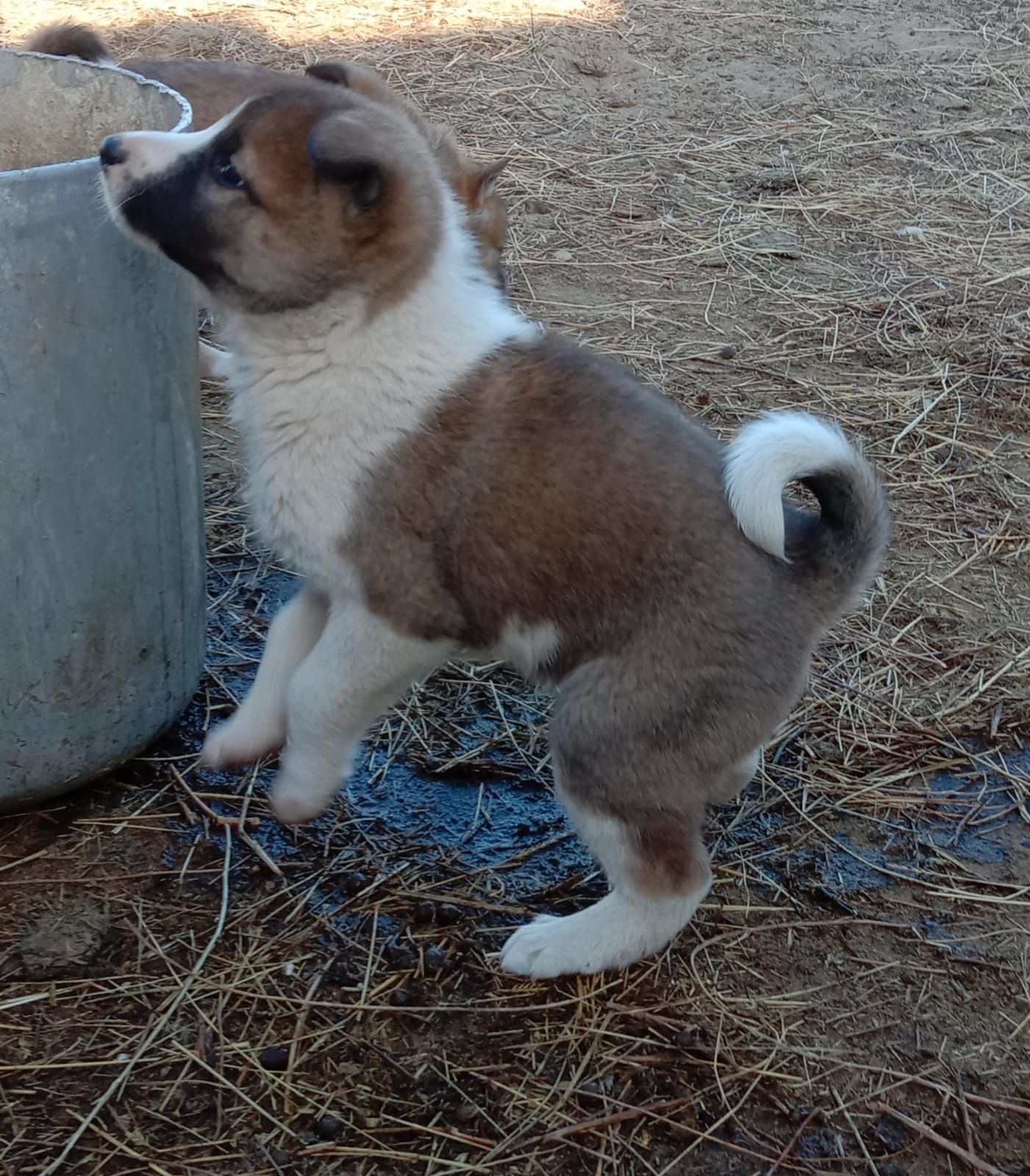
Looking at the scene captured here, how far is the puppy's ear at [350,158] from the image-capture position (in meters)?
2.63

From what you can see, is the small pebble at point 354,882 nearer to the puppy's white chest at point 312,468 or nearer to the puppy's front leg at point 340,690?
the puppy's front leg at point 340,690

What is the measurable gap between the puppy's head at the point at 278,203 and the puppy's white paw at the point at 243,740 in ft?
3.23

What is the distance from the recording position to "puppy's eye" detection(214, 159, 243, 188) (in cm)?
274

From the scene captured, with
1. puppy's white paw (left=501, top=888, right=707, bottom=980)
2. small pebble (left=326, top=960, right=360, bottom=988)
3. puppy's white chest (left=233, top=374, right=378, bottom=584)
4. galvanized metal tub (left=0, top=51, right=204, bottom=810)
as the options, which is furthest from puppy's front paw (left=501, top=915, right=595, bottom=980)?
galvanized metal tub (left=0, top=51, right=204, bottom=810)

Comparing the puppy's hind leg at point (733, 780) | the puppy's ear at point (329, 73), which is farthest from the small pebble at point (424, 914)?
the puppy's ear at point (329, 73)

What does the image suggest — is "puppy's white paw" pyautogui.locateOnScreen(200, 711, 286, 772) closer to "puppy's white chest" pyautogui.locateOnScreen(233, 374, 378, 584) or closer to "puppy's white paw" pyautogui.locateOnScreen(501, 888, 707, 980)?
"puppy's white chest" pyautogui.locateOnScreen(233, 374, 378, 584)

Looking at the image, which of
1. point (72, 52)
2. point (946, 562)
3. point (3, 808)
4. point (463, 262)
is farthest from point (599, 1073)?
point (72, 52)

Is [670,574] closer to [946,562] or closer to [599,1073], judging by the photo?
[599,1073]

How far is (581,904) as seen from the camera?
3.17 meters

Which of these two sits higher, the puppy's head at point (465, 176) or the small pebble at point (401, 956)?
the puppy's head at point (465, 176)

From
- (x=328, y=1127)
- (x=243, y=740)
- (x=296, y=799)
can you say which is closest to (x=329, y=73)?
(x=243, y=740)

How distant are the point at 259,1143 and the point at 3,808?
105 cm

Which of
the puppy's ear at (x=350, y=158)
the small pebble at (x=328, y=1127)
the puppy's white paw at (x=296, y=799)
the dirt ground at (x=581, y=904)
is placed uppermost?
the puppy's ear at (x=350, y=158)

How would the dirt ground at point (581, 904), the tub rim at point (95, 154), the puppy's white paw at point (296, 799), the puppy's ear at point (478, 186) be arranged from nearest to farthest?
the tub rim at point (95, 154), the dirt ground at point (581, 904), the puppy's white paw at point (296, 799), the puppy's ear at point (478, 186)
